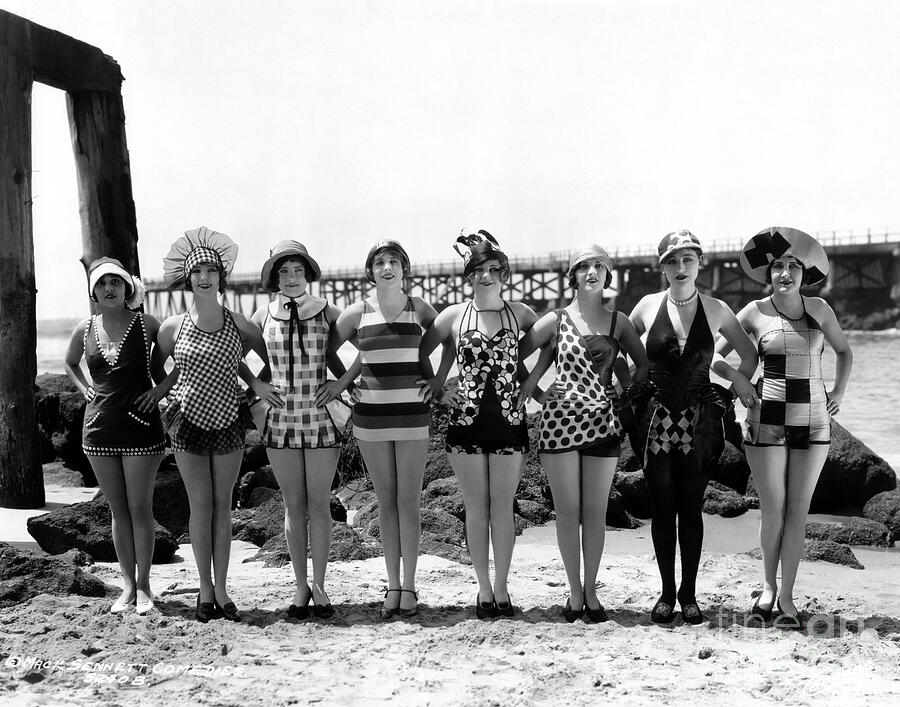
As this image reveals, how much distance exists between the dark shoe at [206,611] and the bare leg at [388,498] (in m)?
0.82

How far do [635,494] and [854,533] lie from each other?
5.34 feet

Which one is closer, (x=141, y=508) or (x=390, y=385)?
(x=390, y=385)

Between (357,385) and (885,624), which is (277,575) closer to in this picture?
(357,385)

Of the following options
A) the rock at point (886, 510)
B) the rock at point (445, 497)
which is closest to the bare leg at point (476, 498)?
the rock at point (445, 497)

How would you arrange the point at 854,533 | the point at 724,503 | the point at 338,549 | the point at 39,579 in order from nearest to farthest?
the point at 39,579 → the point at 338,549 → the point at 854,533 → the point at 724,503

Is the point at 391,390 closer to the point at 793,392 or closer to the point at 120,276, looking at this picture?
the point at 120,276

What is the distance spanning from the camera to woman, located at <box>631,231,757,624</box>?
162 inches

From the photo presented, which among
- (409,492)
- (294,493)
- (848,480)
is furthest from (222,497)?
(848,480)

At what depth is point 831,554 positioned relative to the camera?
5812 millimetres

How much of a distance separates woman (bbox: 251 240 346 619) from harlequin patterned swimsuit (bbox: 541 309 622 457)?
104cm

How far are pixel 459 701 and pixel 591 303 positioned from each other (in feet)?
6.10

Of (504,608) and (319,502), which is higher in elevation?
(319,502)

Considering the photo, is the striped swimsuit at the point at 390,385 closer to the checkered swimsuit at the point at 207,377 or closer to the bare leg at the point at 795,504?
the checkered swimsuit at the point at 207,377

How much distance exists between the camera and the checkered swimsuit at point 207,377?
418 cm
